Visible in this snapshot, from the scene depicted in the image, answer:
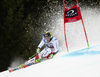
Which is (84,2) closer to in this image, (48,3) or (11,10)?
(48,3)

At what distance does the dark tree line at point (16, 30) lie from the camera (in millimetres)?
11531

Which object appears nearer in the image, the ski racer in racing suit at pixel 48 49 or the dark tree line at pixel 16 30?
the ski racer in racing suit at pixel 48 49

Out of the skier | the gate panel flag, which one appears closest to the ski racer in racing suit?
the skier

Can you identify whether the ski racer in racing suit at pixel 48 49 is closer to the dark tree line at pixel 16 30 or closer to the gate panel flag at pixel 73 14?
the gate panel flag at pixel 73 14

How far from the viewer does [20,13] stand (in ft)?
38.4

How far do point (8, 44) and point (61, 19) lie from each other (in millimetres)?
4113

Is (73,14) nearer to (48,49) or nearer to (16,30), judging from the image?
(48,49)

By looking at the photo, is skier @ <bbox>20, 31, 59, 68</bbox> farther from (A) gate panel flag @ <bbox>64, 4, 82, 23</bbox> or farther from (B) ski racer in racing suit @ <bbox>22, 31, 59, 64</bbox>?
(A) gate panel flag @ <bbox>64, 4, 82, 23</bbox>

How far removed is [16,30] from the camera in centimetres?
1181

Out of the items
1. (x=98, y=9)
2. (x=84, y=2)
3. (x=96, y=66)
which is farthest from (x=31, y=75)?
(x=84, y=2)

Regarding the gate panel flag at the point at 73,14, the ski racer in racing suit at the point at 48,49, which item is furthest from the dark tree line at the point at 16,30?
the gate panel flag at the point at 73,14

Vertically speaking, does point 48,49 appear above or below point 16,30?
below

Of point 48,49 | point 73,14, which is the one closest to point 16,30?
point 48,49

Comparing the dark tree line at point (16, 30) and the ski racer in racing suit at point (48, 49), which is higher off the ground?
the dark tree line at point (16, 30)
